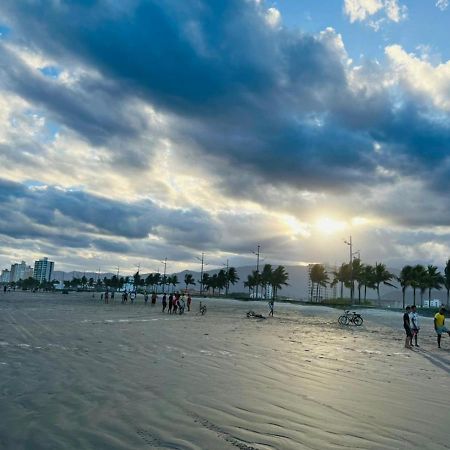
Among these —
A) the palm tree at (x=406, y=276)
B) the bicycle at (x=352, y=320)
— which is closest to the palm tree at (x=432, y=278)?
the palm tree at (x=406, y=276)

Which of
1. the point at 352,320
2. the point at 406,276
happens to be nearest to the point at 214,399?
the point at 352,320

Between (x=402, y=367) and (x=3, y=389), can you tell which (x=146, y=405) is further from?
(x=402, y=367)

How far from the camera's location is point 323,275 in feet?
382

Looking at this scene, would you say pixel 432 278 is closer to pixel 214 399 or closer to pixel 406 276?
pixel 406 276

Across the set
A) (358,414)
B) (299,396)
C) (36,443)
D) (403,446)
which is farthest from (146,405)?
(403,446)

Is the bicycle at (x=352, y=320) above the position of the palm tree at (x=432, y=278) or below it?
below

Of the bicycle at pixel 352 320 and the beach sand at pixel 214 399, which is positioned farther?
the bicycle at pixel 352 320

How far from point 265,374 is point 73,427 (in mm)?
5274

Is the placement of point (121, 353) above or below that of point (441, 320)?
below

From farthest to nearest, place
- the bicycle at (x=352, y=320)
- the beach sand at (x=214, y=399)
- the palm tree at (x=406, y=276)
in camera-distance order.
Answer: the palm tree at (x=406, y=276) < the bicycle at (x=352, y=320) < the beach sand at (x=214, y=399)

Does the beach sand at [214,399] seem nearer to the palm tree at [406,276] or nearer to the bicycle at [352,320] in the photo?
the bicycle at [352,320]

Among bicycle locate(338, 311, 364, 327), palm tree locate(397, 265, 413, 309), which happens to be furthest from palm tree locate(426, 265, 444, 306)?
bicycle locate(338, 311, 364, 327)

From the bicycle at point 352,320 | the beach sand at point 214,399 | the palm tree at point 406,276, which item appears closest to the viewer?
the beach sand at point 214,399

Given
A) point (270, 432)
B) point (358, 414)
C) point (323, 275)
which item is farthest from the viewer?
point (323, 275)
